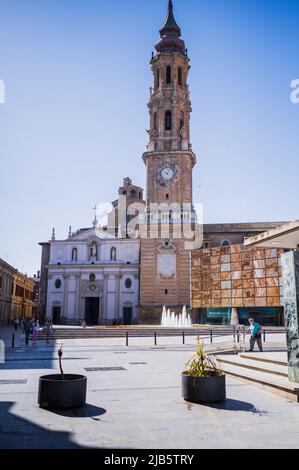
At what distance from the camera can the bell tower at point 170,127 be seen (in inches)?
1788

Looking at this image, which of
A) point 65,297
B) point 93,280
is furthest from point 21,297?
point 93,280

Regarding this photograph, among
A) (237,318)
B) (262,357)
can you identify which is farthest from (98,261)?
(262,357)

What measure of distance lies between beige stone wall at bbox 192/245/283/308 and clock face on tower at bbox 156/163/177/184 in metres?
8.94

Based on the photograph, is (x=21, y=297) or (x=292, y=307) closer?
(x=292, y=307)

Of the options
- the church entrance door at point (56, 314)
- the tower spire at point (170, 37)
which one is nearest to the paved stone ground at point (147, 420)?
the church entrance door at point (56, 314)

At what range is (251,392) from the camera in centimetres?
764

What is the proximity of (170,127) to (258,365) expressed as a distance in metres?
40.3

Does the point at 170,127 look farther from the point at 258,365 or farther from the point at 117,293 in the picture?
the point at 258,365

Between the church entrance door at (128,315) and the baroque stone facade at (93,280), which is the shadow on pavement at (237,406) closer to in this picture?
the baroque stone facade at (93,280)

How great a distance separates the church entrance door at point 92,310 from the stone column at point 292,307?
40.4 m

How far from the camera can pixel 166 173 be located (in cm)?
4566

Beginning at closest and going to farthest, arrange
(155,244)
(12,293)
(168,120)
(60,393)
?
(60,393) → (155,244) → (168,120) → (12,293)

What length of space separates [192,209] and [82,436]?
136 ft
